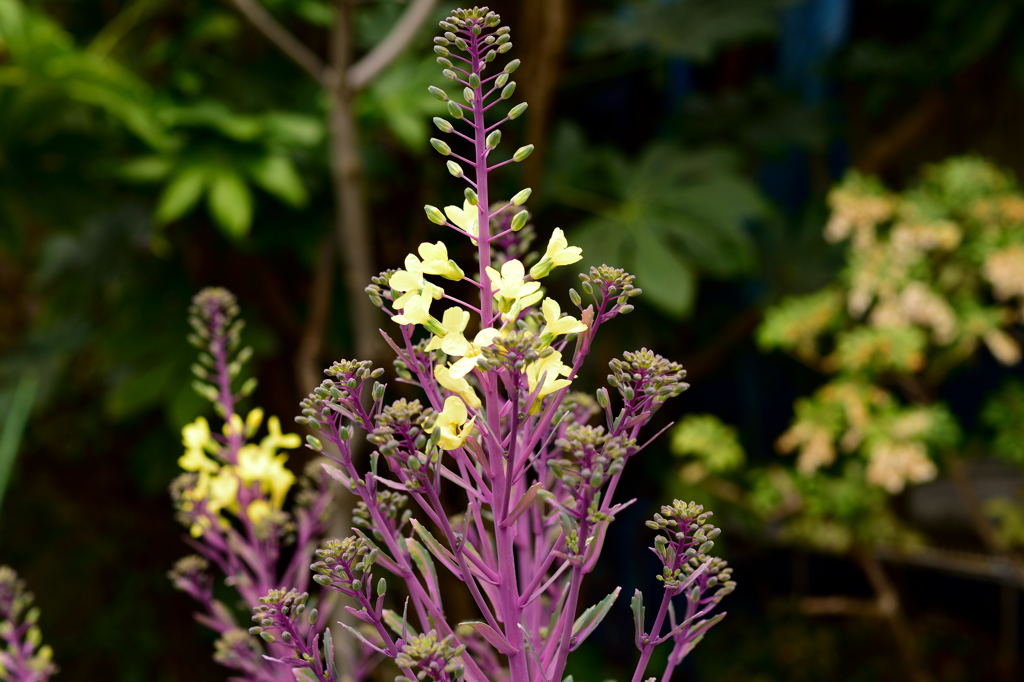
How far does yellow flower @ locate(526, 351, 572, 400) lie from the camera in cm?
43

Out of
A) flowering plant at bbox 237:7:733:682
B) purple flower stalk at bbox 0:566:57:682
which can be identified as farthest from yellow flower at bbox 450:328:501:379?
purple flower stalk at bbox 0:566:57:682

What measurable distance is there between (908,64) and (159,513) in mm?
2583

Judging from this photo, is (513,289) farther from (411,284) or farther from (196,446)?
(196,446)

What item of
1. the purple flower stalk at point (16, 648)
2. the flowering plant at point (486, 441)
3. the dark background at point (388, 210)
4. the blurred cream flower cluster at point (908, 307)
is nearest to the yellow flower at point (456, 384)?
the flowering plant at point (486, 441)

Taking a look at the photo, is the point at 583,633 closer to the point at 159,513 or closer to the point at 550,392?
the point at 550,392

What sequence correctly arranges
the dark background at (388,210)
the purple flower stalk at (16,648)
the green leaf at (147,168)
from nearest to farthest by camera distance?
the purple flower stalk at (16,648), the green leaf at (147,168), the dark background at (388,210)

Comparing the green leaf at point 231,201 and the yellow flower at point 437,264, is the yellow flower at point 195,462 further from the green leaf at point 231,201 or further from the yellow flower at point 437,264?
the green leaf at point 231,201

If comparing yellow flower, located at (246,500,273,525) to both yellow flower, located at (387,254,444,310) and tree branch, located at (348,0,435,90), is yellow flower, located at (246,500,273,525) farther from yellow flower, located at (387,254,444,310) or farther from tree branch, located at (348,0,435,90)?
tree branch, located at (348,0,435,90)

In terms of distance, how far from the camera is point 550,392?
442 millimetres

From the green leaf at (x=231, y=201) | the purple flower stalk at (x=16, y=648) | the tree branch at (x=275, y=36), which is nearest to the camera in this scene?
the purple flower stalk at (x=16, y=648)

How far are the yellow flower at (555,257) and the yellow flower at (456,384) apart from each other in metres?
0.06

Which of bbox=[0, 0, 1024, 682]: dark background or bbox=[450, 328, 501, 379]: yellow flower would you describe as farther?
bbox=[0, 0, 1024, 682]: dark background

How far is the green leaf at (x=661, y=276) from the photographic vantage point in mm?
1844

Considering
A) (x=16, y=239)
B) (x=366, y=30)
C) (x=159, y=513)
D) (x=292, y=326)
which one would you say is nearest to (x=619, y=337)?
(x=292, y=326)
